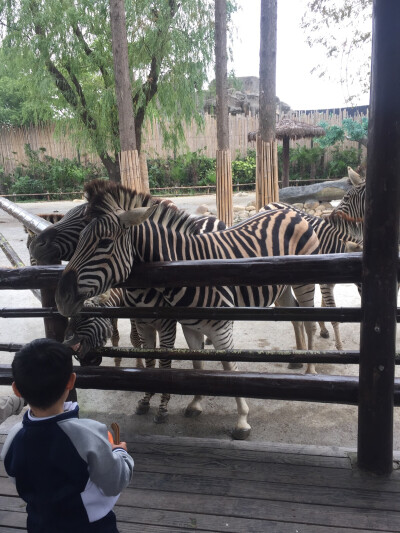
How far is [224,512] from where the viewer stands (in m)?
1.92

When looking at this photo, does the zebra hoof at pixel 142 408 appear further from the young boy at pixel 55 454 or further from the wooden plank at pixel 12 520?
the young boy at pixel 55 454

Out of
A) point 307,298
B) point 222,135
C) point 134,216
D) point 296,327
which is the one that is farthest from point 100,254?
point 222,135

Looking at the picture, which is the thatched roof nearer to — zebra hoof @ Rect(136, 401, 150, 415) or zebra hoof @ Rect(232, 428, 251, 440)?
zebra hoof @ Rect(136, 401, 150, 415)

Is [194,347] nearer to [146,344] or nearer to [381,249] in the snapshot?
[146,344]

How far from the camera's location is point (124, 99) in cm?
771

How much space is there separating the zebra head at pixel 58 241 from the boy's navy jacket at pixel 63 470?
5.73 ft

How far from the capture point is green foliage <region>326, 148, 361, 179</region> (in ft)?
59.3

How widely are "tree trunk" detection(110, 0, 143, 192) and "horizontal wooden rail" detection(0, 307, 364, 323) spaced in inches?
212

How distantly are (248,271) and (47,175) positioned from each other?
64.4ft

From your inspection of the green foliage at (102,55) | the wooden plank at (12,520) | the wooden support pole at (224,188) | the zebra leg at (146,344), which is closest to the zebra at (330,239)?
the zebra leg at (146,344)

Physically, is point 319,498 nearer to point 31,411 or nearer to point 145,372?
point 145,372

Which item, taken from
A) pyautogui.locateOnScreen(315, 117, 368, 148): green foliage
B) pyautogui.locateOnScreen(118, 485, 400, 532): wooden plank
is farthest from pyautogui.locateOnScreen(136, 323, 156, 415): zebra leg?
pyautogui.locateOnScreen(315, 117, 368, 148): green foliage

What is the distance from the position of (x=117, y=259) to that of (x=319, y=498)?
5.06 feet

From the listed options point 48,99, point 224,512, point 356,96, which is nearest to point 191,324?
point 224,512
